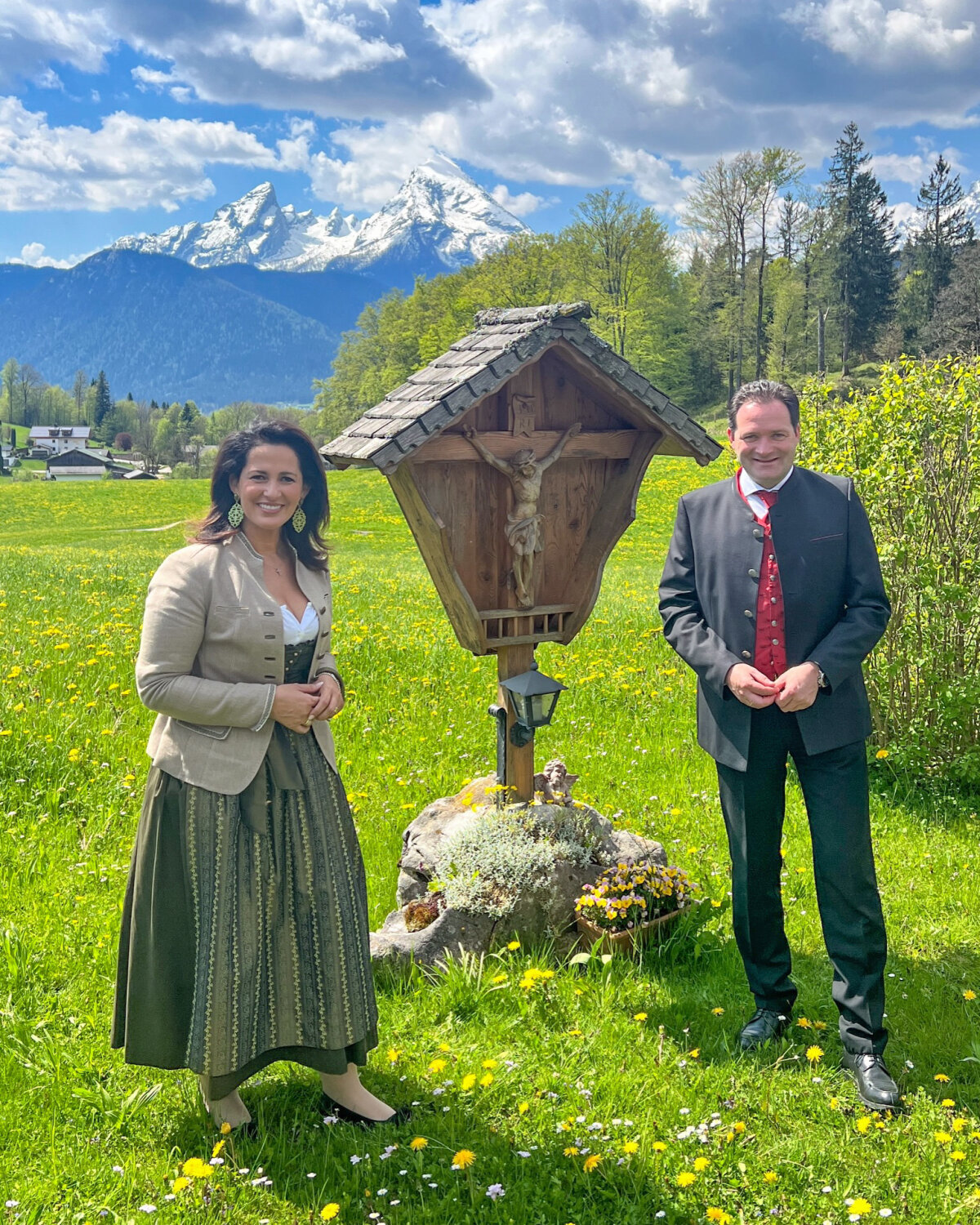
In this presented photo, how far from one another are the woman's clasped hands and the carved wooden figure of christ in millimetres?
1419

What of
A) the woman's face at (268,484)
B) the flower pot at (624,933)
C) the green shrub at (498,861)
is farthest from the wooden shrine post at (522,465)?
the flower pot at (624,933)

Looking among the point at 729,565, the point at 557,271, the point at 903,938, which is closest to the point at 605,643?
the point at 903,938

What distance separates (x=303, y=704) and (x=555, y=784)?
2.19 metres

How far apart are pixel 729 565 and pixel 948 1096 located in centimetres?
210

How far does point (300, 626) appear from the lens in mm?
3381

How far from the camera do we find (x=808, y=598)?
12.0 feet

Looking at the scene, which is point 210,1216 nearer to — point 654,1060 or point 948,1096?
point 654,1060

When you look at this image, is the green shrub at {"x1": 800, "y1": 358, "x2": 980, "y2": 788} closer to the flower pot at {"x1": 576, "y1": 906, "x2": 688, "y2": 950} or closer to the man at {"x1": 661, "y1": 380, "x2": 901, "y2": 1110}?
the flower pot at {"x1": 576, "y1": 906, "x2": 688, "y2": 950}

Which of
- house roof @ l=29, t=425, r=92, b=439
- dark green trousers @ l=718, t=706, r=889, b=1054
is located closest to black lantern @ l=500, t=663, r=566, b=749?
dark green trousers @ l=718, t=706, r=889, b=1054

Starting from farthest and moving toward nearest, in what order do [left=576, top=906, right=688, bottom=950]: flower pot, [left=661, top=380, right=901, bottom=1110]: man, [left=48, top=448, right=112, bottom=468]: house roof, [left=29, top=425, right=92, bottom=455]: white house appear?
[left=29, top=425, right=92, bottom=455]: white house
[left=48, top=448, right=112, bottom=468]: house roof
[left=576, top=906, right=688, bottom=950]: flower pot
[left=661, top=380, right=901, bottom=1110]: man

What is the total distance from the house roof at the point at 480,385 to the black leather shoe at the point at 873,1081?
101 inches

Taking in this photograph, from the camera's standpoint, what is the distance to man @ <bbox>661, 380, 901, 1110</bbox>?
3590 mm

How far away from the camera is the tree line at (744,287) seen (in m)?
40.8

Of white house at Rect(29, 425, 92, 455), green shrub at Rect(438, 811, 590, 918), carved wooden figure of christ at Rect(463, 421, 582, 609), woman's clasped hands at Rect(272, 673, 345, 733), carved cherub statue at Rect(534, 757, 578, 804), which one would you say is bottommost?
green shrub at Rect(438, 811, 590, 918)
